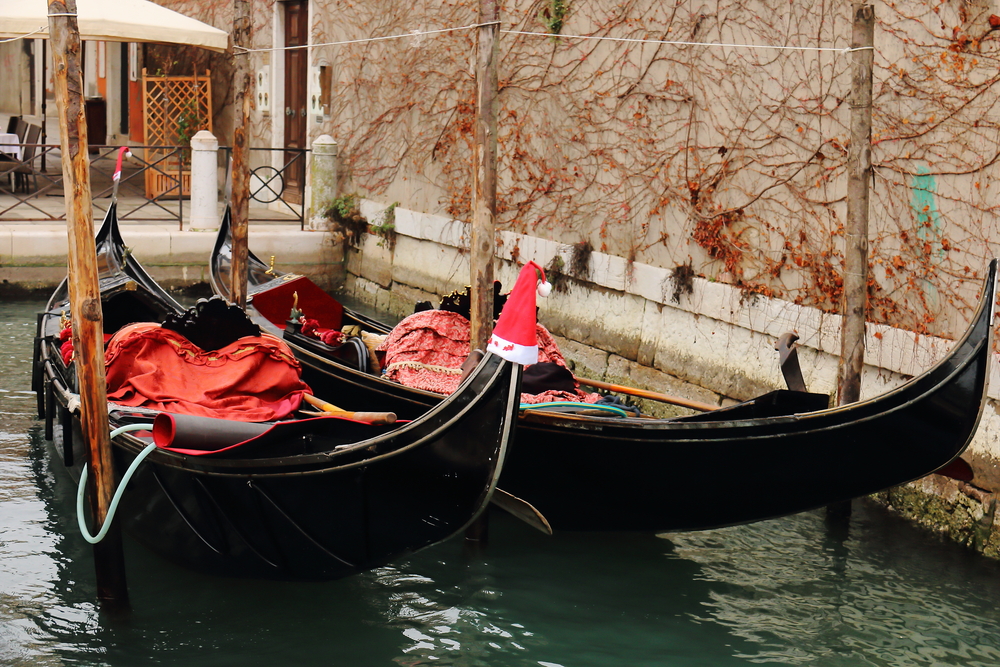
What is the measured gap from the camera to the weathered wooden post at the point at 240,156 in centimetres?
530

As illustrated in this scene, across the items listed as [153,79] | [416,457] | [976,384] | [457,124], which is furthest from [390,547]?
[153,79]

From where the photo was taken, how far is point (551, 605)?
10.9ft

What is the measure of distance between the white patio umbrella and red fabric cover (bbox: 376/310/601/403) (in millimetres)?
4298

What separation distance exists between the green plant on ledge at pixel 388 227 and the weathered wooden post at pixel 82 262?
531 cm

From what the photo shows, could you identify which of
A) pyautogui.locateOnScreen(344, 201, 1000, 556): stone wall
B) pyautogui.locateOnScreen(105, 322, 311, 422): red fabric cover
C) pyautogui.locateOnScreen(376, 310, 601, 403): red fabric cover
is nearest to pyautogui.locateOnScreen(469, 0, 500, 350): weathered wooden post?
pyautogui.locateOnScreen(376, 310, 601, 403): red fabric cover

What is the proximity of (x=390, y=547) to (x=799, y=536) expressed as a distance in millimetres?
1729

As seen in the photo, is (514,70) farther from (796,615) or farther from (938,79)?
(796,615)

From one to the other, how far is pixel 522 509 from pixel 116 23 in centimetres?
590

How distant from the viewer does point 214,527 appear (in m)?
3.09

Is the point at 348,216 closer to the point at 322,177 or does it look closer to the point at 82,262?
the point at 322,177

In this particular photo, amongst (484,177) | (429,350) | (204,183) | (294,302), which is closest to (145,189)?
(204,183)

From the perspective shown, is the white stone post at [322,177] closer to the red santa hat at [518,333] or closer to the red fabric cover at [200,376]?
the red fabric cover at [200,376]

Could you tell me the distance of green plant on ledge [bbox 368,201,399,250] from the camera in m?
8.27

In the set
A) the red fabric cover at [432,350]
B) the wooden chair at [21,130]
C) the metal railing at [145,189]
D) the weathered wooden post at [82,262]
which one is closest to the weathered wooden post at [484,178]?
the red fabric cover at [432,350]
